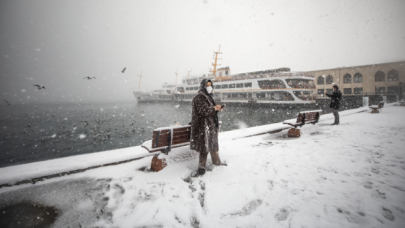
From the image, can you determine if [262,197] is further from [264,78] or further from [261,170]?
[264,78]

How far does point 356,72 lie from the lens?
114ft

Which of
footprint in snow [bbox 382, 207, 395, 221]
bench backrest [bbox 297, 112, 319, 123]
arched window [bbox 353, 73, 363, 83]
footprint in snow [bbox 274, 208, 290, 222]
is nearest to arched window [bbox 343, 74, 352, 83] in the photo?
arched window [bbox 353, 73, 363, 83]

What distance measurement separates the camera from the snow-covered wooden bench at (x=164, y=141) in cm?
281

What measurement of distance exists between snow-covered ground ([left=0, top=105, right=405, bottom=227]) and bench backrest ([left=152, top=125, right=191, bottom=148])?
19.9 inches

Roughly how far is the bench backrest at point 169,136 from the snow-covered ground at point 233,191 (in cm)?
51

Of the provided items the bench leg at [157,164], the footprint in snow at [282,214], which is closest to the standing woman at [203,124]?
the bench leg at [157,164]

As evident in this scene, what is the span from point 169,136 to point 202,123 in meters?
0.73

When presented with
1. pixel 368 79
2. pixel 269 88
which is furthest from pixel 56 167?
pixel 368 79

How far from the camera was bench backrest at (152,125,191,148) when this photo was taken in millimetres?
2801

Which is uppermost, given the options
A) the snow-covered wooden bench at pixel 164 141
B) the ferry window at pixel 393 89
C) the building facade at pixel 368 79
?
the building facade at pixel 368 79

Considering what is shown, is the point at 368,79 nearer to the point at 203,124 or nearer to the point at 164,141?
the point at 203,124

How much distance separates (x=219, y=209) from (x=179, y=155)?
1.77 m

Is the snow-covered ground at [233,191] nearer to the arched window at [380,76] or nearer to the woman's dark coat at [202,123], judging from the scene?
the woman's dark coat at [202,123]

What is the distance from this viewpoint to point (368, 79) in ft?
110
